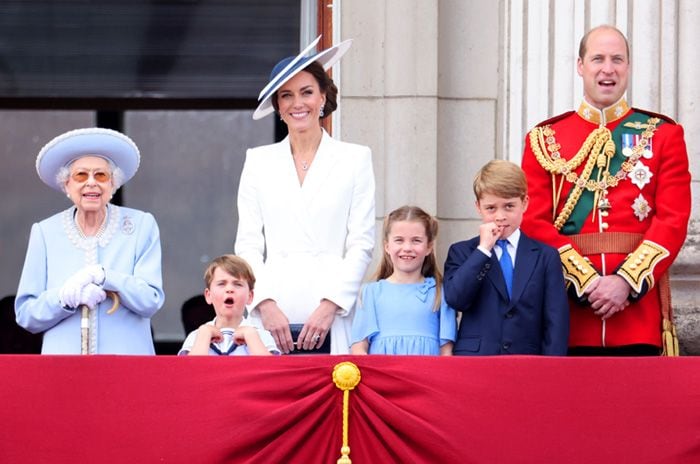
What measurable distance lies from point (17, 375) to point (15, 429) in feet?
0.54

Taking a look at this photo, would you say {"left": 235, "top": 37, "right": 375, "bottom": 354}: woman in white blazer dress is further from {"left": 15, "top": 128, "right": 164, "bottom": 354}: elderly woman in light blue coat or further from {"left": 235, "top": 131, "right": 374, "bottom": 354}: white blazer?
{"left": 15, "top": 128, "right": 164, "bottom": 354}: elderly woman in light blue coat

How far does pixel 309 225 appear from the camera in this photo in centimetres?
686

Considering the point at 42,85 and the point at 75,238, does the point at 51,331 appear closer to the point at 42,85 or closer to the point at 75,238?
the point at 75,238

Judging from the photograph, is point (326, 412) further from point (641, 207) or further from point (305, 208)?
point (641, 207)

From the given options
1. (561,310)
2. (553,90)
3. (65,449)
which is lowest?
(65,449)

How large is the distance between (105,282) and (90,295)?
2.8 inches

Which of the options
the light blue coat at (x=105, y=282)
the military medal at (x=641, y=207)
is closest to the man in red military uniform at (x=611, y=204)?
the military medal at (x=641, y=207)

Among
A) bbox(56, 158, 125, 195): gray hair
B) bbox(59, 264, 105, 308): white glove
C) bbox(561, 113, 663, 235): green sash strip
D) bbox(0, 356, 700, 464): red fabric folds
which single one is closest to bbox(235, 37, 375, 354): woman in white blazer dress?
bbox(56, 158, 125, 195): gray hair

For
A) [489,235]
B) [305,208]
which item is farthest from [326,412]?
[305,208]

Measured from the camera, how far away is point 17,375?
5852 mm

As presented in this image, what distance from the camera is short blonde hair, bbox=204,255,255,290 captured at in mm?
6491

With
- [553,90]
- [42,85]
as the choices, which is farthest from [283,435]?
[42,85]

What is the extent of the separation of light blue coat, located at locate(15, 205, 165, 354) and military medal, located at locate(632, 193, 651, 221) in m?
1.69

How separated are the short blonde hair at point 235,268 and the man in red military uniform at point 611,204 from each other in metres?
1.00
